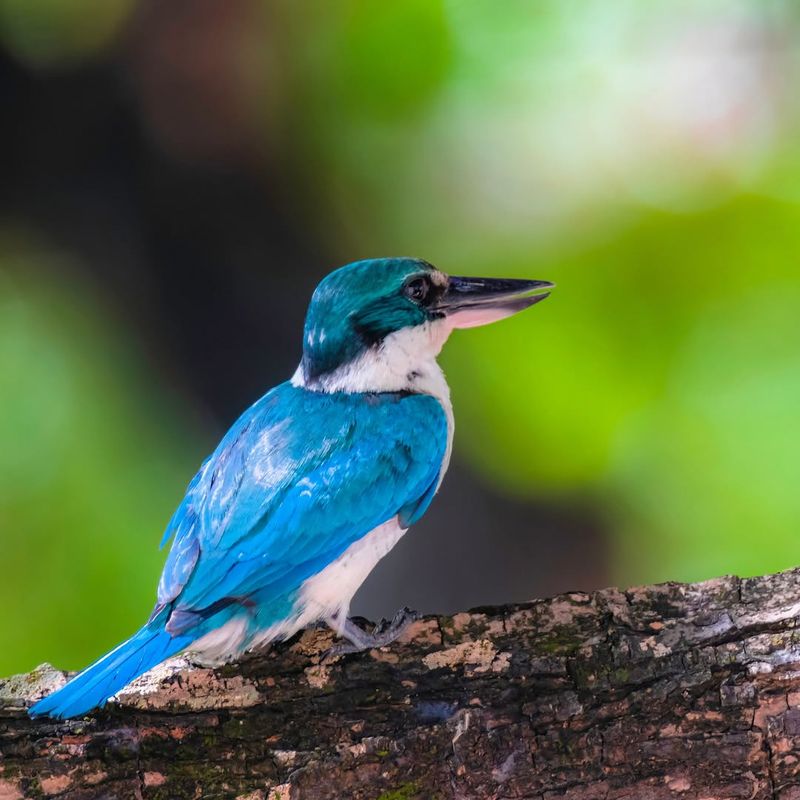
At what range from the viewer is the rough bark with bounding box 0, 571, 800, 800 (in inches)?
71.4

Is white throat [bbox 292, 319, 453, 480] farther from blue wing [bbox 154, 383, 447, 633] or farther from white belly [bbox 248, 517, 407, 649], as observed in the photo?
white belly [bbox 248, 517, 407, 649]

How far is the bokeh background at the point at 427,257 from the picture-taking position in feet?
10.7

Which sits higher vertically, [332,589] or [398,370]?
[398,370]

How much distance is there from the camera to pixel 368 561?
2135 mm

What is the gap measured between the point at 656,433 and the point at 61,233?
2.02 meters

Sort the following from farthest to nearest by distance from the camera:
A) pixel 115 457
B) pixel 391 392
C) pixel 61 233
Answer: pixel 61 233
pixel 115 457
pixel 391 392

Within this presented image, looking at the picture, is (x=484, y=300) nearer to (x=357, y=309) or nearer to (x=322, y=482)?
(x=357, y=309)

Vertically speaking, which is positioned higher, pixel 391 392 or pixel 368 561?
pixel 391 392

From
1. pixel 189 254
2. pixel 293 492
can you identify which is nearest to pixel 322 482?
pixel 293 492

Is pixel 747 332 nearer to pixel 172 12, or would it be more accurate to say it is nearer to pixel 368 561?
pixel 368 561

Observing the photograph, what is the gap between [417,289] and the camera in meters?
2.31

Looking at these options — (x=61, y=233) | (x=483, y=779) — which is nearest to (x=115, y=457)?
(x=61, y=233)

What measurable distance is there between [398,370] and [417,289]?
175 millimetres

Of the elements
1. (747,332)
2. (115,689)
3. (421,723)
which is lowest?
(421,723)
